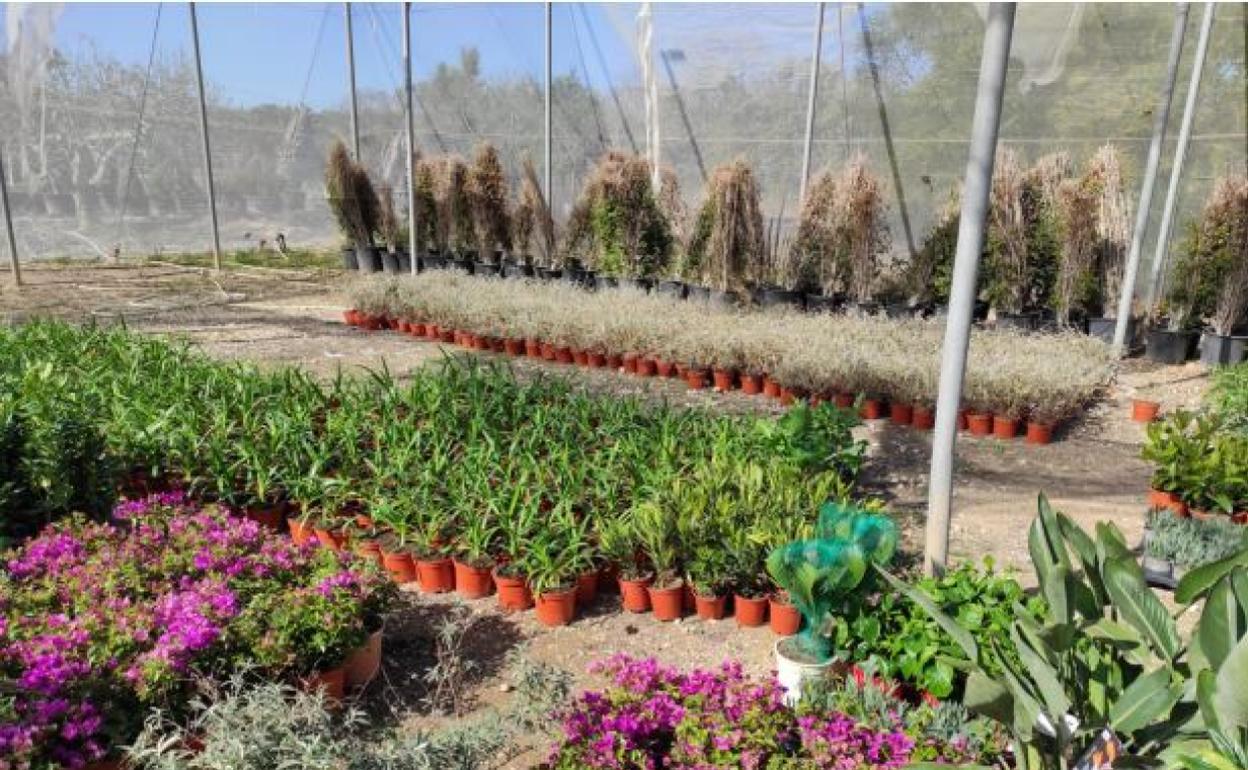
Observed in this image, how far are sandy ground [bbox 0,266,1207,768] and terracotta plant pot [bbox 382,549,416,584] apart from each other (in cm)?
16

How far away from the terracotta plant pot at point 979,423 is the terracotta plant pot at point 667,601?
3.06m

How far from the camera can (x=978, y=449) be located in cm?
522

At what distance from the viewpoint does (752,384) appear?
248 inches

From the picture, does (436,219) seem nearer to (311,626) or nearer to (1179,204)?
(1179,204)

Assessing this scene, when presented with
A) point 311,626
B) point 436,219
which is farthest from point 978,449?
point 436,219

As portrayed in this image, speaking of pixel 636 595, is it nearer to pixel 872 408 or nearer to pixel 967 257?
pixel 967 257

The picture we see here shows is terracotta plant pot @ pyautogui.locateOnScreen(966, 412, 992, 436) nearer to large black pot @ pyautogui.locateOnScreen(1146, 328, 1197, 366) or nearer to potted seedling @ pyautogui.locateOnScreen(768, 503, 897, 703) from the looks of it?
large black pot @ pyautogui.locateOnScreen(1146, 328, 1197, 366)

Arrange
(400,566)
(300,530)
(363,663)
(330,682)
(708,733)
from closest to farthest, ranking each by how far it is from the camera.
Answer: (708,733) → (330,682) → (363,663) → (400,566) → (300,530)

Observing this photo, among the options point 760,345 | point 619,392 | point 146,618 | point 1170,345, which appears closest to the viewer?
point 146,618

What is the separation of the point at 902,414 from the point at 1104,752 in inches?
166

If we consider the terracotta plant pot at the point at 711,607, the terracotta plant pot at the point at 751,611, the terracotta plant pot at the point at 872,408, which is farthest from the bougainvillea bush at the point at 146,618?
the terracotta plant pot at the point at 872,408

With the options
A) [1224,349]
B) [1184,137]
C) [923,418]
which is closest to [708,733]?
[923,418]

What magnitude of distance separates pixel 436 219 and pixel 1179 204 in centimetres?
849

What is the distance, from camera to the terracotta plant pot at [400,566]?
11.2 ft
